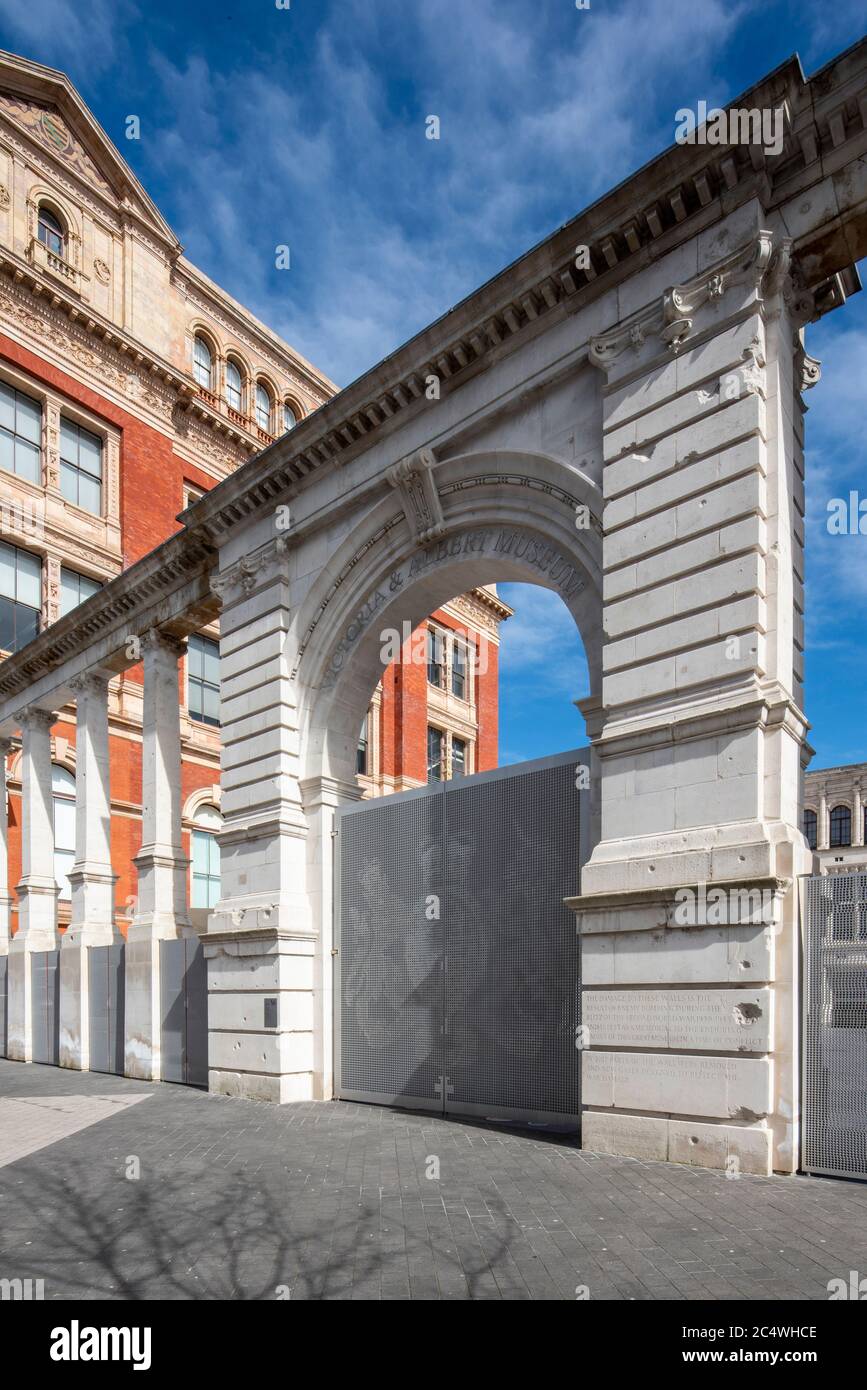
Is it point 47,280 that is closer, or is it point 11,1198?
point 11,1198

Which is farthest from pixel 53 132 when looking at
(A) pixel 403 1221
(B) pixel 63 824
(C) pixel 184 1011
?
(A) pixel 403 1221

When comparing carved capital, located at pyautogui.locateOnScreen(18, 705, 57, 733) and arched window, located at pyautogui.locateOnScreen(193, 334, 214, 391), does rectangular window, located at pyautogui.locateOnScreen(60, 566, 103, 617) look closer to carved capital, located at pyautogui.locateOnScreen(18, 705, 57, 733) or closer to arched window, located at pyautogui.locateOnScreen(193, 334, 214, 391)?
carved capital, located at pyautogui.locateOnScreen(18, 705, 57, 733)

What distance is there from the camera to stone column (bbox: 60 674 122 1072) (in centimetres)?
2047

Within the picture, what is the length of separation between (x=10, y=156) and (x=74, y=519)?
437 inches

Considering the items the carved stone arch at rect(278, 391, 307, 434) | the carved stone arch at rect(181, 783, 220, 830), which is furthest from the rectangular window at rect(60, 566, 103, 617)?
the carved stone arch at rect(278, 391, 307, 434)

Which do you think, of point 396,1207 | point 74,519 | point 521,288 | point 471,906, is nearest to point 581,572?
point 521,288

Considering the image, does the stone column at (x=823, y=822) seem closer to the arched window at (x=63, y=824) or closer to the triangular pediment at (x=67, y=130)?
the arched window at (x=63, y=824)

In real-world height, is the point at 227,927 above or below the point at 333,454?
below

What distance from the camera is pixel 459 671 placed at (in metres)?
42.3

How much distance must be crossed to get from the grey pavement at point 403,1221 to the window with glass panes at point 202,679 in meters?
19.9

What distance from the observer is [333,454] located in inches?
607

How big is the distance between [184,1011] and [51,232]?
2548 cm
